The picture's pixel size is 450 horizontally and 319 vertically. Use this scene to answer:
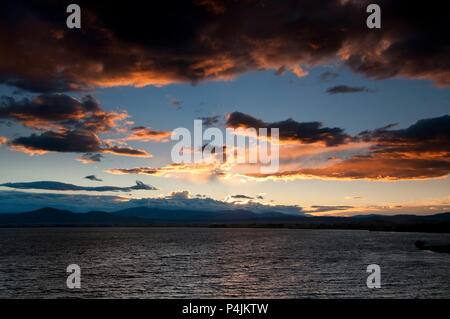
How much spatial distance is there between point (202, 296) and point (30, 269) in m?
44.7

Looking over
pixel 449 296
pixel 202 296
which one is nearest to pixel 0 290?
pixel 202 296

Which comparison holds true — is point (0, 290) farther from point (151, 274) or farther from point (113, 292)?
point (151, 274)

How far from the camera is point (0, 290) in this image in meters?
45.7
